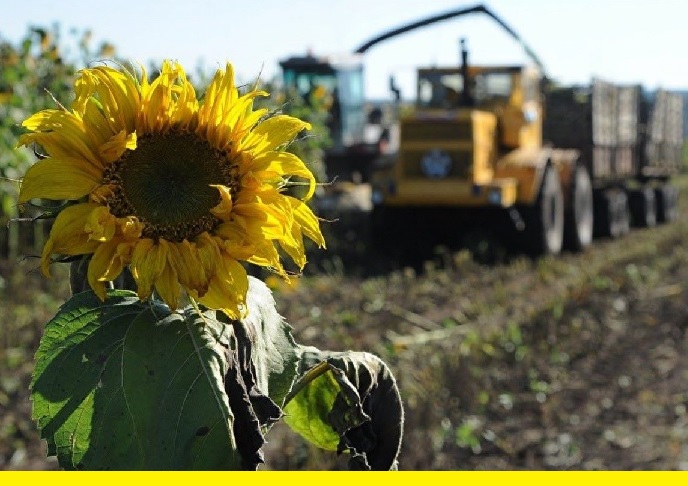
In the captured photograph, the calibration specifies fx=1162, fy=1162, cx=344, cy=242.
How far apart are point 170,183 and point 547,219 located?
10304mm

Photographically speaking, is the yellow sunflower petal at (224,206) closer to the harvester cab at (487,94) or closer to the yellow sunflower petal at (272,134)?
the yellow sunflower petal at (272,134)

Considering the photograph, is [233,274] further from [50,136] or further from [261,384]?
[50,136]

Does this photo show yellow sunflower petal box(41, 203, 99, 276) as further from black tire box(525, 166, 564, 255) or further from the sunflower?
black tire box(525, 166, 564, 255)

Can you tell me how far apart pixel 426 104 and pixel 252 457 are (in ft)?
36.8

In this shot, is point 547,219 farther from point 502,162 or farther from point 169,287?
point 169,287

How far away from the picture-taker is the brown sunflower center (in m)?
1.28

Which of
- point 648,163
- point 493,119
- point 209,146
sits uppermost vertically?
point 209,146

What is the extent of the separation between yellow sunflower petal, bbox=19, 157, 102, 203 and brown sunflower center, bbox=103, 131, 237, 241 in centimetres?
3

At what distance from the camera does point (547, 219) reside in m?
11.4

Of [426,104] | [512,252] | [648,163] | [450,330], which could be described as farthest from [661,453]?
[648,163]

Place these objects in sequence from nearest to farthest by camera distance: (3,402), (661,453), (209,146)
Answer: (209,146), (661,453), (3,402)

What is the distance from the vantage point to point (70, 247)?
4.03 ft

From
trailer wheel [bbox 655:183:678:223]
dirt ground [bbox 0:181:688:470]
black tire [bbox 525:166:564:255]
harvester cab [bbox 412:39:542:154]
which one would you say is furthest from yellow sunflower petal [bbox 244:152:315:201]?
trailer wheel [bbox 655:183:678:223]

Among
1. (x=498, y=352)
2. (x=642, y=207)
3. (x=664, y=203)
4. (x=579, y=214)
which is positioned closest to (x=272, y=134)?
(x=498, y=352)
